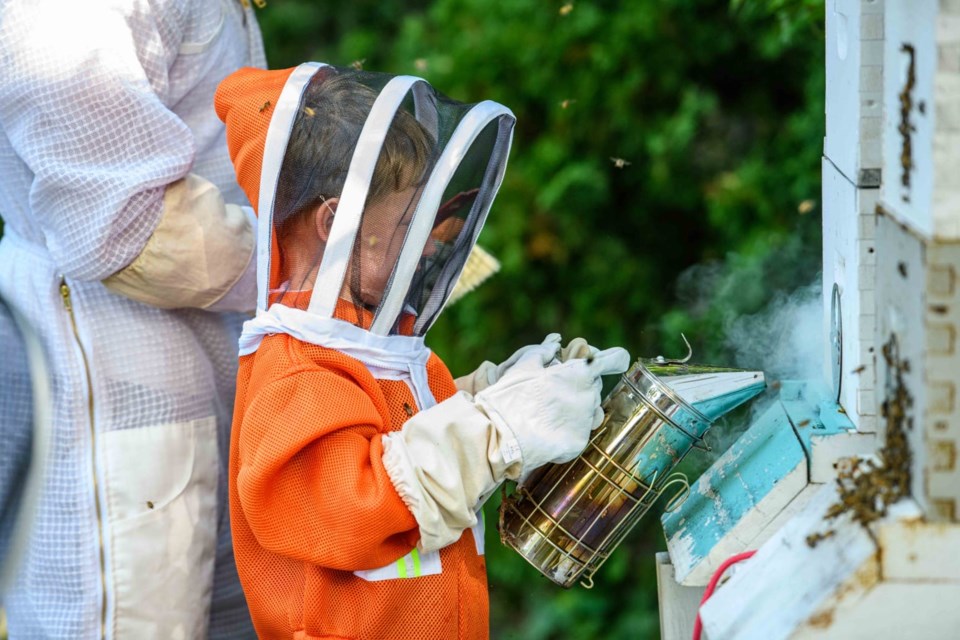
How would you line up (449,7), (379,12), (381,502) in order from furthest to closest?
(379,12) < (449,7) < (381,502)

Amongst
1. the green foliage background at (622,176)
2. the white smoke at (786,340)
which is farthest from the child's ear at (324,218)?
the green foliage background at (622,176)

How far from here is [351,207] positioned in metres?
1.86

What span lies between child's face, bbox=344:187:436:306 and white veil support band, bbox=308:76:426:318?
0.03 m

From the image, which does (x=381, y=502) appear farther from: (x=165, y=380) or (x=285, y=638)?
(x=165, y=380)

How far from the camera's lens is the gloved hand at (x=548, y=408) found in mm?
1834

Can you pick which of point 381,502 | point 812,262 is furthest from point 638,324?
point 381,502

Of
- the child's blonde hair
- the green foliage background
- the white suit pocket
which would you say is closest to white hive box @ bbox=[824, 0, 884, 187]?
the child's blonde hair

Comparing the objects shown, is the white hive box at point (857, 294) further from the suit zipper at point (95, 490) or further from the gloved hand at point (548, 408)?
the suit zipper at point (95, 490)

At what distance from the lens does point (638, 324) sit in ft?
15.5

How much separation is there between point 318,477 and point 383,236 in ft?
1.42

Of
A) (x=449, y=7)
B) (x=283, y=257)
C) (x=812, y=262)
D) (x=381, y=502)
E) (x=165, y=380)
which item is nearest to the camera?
(x=381, y=502)

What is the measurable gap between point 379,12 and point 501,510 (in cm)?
473

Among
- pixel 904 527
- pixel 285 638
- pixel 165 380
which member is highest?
pixel 904 527

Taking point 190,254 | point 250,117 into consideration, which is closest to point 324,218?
point 250,117
